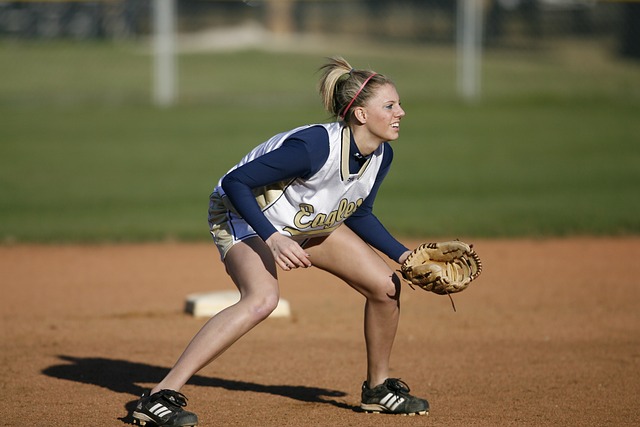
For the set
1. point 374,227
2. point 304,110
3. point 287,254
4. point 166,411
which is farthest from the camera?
point 304,110

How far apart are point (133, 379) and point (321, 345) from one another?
1.21m

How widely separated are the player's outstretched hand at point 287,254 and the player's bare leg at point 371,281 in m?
0.51

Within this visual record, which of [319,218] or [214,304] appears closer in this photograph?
[319,218]

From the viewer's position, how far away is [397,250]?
4.27 meters

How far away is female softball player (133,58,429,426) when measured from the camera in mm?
3795

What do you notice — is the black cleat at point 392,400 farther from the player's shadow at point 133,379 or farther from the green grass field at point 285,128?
the green grass field at point 285,128

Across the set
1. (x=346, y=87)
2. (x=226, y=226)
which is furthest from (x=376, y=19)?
(x=226, y=226)

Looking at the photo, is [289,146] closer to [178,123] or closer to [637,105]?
[178,123]

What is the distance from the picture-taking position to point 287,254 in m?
3.64

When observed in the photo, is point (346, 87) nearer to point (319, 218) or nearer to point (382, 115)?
point (382, 115)

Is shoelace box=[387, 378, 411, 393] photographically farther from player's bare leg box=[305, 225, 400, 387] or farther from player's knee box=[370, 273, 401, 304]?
player's knee box=[370, 273, 401, 304]

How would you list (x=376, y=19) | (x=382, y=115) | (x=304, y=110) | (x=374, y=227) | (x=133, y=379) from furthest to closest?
(x=376, y=19)
(x=304, y=110)
(x=133, y=379)
(x=374, y=227)
(x=382, y=115)

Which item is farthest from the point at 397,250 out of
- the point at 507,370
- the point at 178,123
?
the point at 178,123

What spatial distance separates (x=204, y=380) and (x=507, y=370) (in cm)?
159
